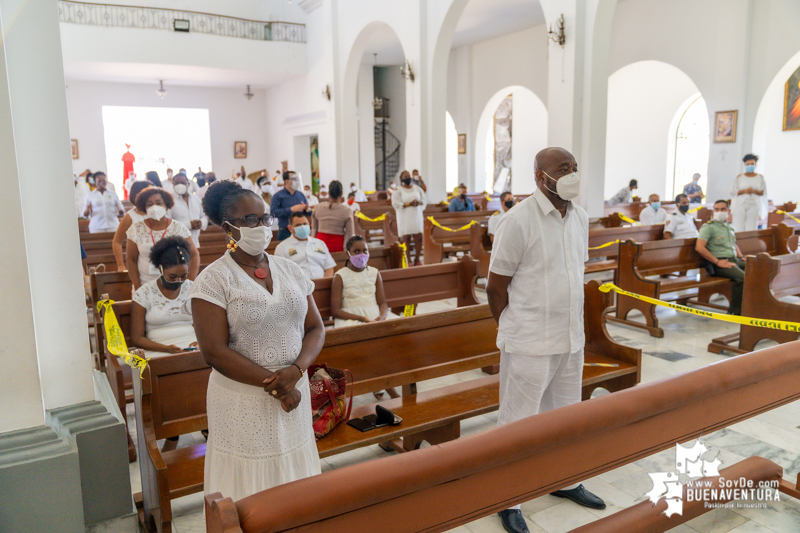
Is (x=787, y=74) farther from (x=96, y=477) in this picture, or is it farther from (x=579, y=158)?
(x=96, y=477)

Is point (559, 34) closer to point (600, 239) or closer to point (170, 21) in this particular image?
point (600, 239)

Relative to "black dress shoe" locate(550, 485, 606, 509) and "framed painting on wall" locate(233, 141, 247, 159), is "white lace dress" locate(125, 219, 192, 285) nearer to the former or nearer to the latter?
"black dress shoe" locate(550, 485, 606, 509)

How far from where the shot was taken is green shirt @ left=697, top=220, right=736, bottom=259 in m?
6.49

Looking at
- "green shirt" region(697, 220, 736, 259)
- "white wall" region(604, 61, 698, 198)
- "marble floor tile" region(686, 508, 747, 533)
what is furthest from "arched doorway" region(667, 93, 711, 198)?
"marble floor tile" region(686, 508, 747, 533)

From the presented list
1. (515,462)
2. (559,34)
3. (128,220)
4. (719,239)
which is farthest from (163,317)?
(559,34)

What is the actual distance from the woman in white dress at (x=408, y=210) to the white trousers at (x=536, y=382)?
6.59 meters

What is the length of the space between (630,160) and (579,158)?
9554 mm

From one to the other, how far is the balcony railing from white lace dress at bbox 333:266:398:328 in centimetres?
1359

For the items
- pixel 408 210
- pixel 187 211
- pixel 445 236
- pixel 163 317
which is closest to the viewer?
pixel 163 317

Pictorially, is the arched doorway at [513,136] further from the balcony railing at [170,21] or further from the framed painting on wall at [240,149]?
the framed painting on wall at [240,149]

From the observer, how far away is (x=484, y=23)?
648 inches

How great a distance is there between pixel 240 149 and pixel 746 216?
16756 millimetres

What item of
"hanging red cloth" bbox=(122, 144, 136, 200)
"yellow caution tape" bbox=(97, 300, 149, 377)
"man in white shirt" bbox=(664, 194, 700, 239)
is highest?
"hanging red cloth" bbox=(122, 144, 136, 200)

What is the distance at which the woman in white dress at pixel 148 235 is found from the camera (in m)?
4.43
